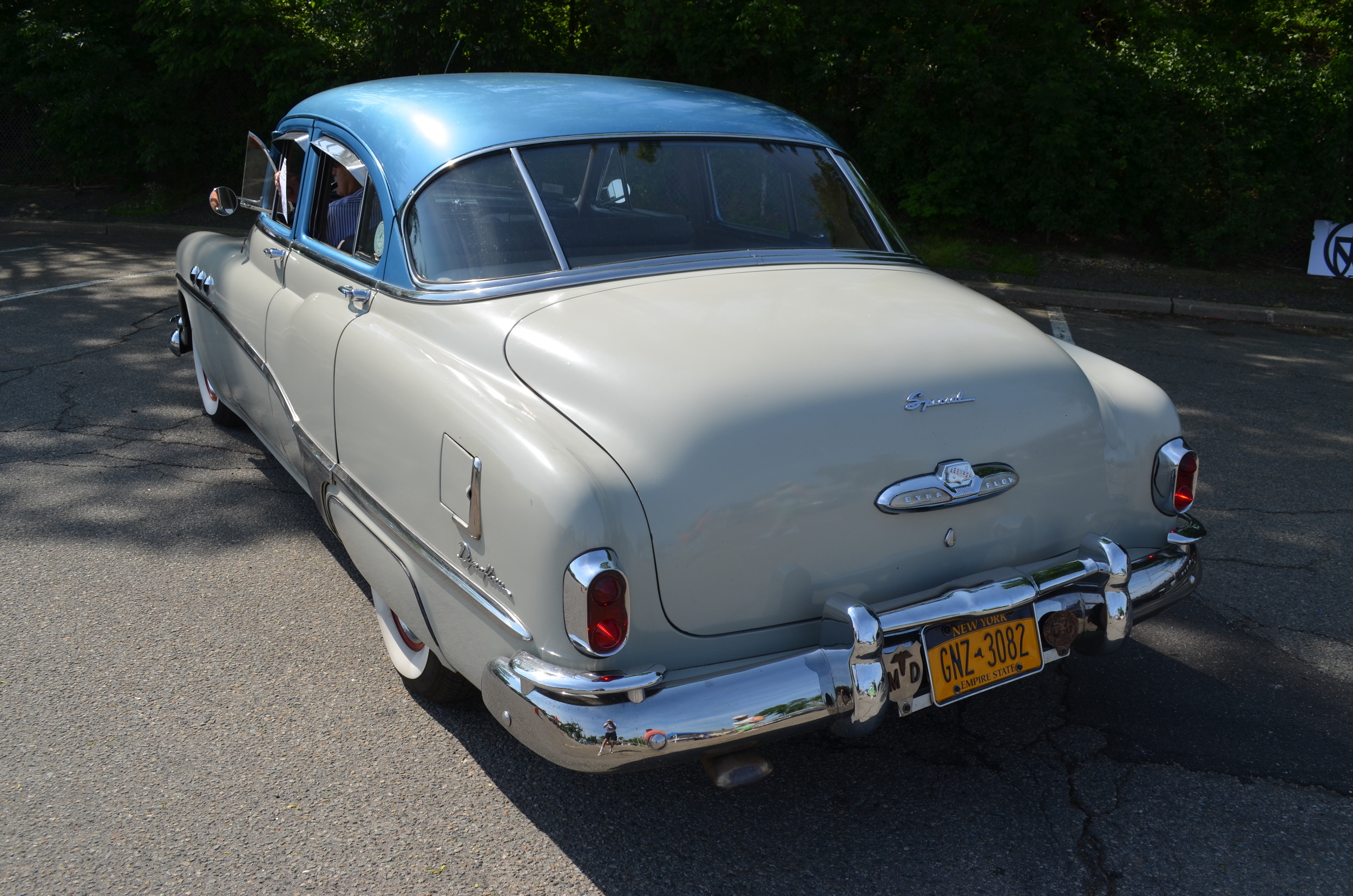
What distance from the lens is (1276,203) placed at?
1026cm

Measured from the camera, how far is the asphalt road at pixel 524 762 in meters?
2.47

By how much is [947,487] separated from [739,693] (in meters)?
0.72

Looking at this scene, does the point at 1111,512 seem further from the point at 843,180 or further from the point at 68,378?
the point at 68,378

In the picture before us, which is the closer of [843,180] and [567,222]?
[567,222]

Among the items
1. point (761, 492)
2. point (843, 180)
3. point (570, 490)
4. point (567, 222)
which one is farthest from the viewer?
point (843, 180)

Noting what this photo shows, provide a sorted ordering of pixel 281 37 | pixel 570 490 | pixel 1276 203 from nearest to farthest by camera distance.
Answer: pixel 570 490, pixel 1276 203, pixel 281 37

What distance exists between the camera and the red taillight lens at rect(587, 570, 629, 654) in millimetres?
2141

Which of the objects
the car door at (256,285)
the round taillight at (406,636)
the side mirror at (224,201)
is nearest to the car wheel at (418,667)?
the round taillight at (406,636)

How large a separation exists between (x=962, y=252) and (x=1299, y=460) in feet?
19.7

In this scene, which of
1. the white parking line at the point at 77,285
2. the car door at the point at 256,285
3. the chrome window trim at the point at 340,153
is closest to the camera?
the chrome window trim at the point at 340,153

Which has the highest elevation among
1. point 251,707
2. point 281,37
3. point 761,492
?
point 281,37

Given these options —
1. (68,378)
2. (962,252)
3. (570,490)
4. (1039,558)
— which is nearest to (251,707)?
(570,490)

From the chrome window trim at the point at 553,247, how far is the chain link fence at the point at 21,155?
1319cm

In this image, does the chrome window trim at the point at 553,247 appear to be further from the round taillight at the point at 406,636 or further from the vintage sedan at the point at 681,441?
the round taillight at the point at 406,636
